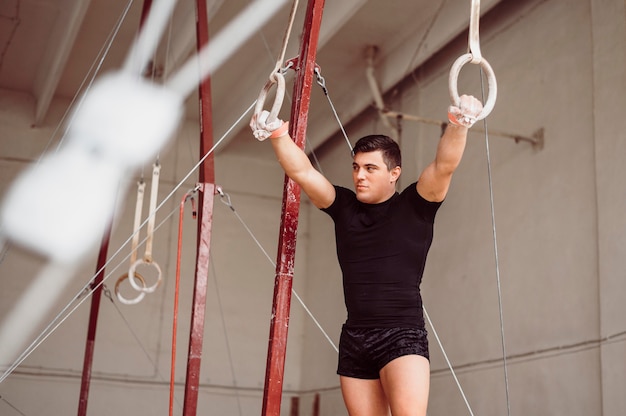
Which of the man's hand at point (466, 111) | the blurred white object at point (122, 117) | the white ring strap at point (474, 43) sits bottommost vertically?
the man's hand at point (466, 111)

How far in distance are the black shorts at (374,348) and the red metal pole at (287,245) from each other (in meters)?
0.36

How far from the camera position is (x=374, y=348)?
2.65m

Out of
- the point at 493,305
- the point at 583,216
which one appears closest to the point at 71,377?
the point at 493,305

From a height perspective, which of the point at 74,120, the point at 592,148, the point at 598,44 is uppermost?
the point at 74,120

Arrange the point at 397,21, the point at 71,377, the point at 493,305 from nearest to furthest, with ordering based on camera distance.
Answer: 1. the point at 493,305
2. the point at 397,21
3. the point at 71,377

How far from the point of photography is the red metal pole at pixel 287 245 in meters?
3.05

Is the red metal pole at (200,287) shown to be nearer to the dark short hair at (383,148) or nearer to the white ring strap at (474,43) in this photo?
the dark short hair at (383,148)

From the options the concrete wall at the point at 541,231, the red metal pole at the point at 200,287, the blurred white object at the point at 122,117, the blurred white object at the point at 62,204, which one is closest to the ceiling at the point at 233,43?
the blurred white object at the point at 122,117

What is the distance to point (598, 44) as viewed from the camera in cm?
566

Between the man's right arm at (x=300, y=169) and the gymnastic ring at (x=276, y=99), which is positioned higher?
the gymnastic ring at (x=276, y=99)

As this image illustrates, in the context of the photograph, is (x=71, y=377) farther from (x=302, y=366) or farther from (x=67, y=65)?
(x=67, y=65)

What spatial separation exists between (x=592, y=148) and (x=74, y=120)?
595 centimetres

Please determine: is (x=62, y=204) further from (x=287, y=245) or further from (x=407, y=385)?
(x=407, y=385)

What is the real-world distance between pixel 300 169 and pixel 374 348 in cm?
62
